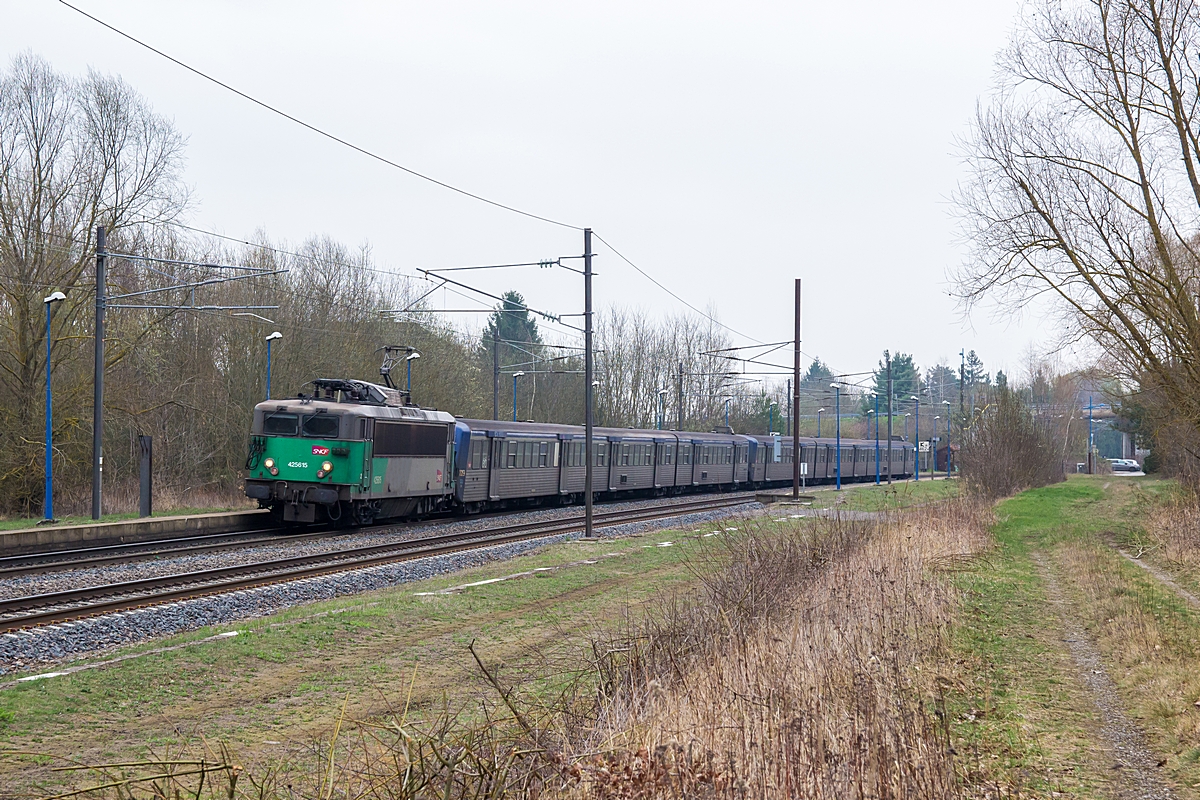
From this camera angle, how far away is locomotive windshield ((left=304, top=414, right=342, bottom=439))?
2470cm

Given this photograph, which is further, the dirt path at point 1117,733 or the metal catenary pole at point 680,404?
the metal catenary pole at point 680,404

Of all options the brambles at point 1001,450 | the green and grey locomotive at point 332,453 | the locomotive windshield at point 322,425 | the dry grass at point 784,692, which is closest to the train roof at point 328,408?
the green and grey locomotive at point 332,453

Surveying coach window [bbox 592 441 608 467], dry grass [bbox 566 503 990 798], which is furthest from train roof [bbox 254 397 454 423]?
dry grass [bbox 566 503 990 798]

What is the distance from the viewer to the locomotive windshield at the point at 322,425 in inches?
973

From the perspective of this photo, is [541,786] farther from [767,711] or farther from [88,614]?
[88,614]

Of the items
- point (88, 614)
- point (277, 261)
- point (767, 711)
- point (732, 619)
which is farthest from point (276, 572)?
point (277, 261)

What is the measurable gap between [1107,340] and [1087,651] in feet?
41.0

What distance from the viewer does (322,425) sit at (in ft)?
81.3

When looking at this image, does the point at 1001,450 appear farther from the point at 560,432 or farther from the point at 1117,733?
the point at 1117,733

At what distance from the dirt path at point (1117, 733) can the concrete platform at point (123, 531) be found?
61.3ft

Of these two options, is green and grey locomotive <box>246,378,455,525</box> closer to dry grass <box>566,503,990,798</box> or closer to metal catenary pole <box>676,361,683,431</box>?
dry grass <box>566,503,990,798</box>

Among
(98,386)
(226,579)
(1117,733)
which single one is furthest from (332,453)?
(1117,733)

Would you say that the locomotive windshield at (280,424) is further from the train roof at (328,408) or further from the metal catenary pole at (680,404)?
the metal catenary pole at (680,404)

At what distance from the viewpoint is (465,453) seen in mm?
30672
